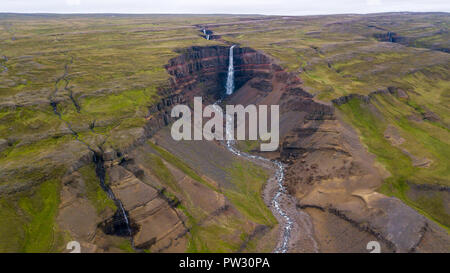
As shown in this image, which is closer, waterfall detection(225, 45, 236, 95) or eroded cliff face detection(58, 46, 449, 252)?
eroded cliff face detection(58, 46, 449, 252)

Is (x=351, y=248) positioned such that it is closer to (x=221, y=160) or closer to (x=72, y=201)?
(x=221, y=160)

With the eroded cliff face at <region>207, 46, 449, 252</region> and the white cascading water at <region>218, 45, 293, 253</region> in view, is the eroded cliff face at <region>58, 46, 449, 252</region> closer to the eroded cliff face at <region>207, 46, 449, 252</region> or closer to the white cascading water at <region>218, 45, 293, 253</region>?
the eroded cliff face at <region>207, 46, 449, 252</region>

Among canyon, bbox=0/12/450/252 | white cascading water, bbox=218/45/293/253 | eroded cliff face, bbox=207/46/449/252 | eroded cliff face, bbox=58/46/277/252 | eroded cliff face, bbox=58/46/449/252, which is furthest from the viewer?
white cascading water, bbox=218/45/293/253

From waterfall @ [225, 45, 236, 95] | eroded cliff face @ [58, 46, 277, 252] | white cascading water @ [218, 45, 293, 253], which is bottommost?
white cascading water @ [218, 45, 293, 253]

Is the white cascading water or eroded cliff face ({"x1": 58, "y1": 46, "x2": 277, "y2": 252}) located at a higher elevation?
eroded cliff face ({"x1": 58, "y1": 46, "x2": 277, "y2": 252})

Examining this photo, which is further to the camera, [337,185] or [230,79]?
[230,79]

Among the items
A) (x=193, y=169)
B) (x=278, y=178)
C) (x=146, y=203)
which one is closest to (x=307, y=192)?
(x=278, y=178)

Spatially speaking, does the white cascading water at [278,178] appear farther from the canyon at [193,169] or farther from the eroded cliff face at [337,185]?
the eroded cliff face at [337,185]

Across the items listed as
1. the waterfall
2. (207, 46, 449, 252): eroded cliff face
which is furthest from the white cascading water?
(207, 46, 449, 252): eroded cliff face

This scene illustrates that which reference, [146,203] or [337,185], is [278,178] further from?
[146,203]

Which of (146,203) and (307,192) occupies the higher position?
(146,203)

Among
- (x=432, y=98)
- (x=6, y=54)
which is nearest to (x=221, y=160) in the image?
(x=432, y=98)
